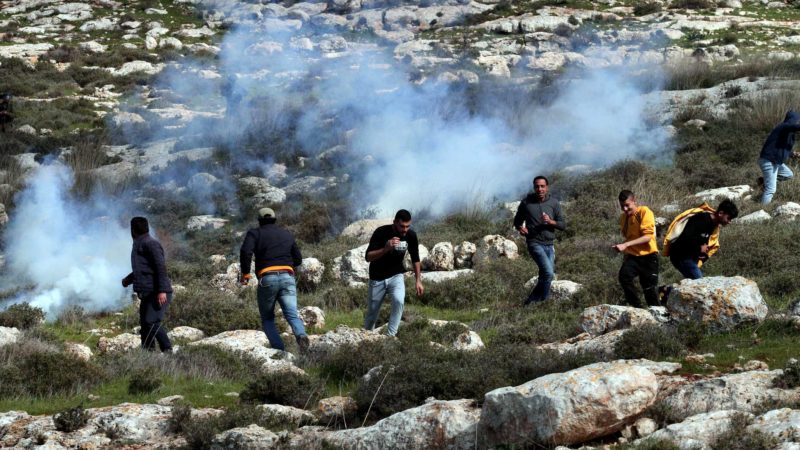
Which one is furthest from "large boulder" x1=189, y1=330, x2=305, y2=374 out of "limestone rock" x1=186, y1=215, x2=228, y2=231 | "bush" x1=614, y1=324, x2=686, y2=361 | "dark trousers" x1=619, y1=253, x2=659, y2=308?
"limestone rock" x1=186, y1=215, x2=228, y2=231

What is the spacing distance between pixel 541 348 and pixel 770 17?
32152 millimetres

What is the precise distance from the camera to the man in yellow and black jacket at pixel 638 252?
10.1 m

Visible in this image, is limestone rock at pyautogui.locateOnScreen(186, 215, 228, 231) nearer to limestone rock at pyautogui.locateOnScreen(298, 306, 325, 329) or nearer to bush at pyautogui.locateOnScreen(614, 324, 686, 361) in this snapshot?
limestone rock at pyautogui.locateOnScreen(298, 306, 325, 329)

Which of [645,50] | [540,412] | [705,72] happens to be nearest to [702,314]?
[540,412]

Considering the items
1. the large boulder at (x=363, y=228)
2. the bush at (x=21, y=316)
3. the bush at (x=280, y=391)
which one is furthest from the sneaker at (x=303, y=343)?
the large boulder at (x=363, y=228)

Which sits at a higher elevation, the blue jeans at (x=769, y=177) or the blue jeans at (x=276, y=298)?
the blue jeans at (x=276, y=298)

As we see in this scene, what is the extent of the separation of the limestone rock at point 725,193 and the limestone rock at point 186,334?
28.7ft

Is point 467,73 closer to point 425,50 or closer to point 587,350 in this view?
point 425,50

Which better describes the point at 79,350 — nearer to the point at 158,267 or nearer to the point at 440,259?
the point at 158,267

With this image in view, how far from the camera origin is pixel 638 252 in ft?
33.6

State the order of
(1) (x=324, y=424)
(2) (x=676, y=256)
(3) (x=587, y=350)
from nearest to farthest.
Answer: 1. (1) (x=324, y=424)
2. (3) (x=587, y=350)
3. (2) (x=676, y=256)

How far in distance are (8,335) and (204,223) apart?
842 centimetres

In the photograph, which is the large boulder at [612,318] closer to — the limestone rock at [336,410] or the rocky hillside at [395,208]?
the rocky hillside at [395,208]

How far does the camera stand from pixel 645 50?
3341 cm
